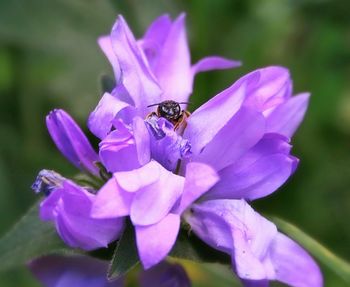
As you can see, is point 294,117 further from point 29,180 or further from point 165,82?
point 29,180

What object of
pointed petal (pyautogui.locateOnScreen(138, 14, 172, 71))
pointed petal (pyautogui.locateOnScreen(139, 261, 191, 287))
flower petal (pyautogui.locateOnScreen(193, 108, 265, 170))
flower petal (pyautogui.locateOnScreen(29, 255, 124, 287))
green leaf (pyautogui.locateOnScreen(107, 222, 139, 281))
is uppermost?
pointed petal (pyautogui.locateOnScreen(138, 14, 172, 71))

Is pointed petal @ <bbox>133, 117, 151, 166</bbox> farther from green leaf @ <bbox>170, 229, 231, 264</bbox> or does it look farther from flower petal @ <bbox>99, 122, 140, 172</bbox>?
green leaf @ <bbox>170, 229, 231, 264</bbox>

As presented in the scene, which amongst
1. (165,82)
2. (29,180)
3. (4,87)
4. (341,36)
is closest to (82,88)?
(4,87)

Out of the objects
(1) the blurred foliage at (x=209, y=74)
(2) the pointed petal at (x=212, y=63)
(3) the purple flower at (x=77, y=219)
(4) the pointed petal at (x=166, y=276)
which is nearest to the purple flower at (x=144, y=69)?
(2) the pointed petal at (x=212, y=63)

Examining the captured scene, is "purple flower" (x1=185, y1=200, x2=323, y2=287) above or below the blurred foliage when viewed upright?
above

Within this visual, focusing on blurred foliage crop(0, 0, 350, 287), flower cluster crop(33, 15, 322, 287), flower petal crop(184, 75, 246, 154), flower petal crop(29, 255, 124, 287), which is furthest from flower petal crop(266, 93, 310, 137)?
blurred foliage crop(0, 0, 350, 287)

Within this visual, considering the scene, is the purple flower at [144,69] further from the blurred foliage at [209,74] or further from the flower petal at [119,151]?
the blurred foliage at [209,74]
